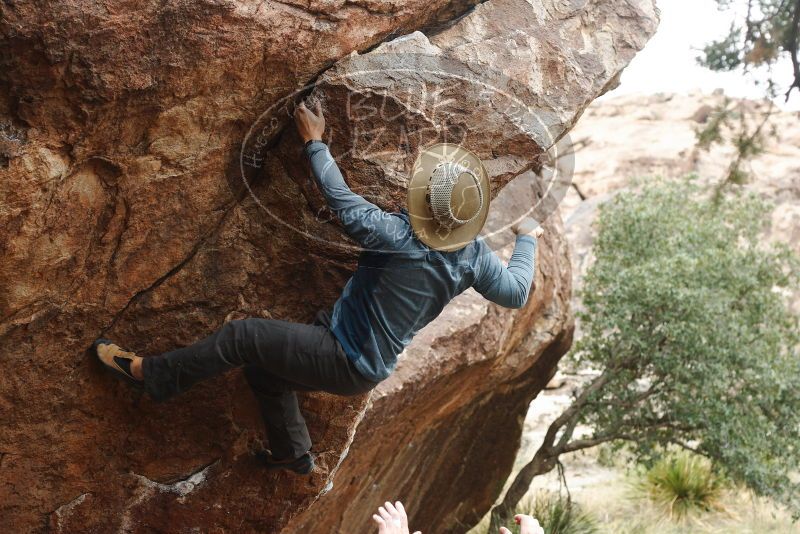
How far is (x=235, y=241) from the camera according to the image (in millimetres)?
5141

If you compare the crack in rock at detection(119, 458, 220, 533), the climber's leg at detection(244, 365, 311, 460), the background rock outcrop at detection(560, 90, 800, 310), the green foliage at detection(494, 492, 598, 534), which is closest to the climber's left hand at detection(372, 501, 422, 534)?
the climber's leg at detection(244, 365, 311, 460)

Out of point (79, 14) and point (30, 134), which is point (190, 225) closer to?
point (30, 134)

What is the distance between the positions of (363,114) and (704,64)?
7.43 metres

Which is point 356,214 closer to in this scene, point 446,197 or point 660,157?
point 446,197

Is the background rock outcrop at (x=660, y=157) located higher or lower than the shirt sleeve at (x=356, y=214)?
lower

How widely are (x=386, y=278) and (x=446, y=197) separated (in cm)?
60

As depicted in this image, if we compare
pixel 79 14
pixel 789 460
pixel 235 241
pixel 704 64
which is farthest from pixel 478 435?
pixel 79 14

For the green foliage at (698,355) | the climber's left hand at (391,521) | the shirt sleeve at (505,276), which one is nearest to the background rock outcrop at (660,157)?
the green foliage at (698,355)

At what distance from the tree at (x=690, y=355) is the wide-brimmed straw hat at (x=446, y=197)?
5626 millimetres

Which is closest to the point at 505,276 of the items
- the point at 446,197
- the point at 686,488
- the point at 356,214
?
the point at 446,197

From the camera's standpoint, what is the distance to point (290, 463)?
549 centimetres

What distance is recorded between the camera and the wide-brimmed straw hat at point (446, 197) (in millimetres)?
4285

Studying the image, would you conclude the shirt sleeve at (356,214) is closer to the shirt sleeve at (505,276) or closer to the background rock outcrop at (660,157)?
the shirt sleeve at (505,276)

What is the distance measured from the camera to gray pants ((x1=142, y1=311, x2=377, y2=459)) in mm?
4656
